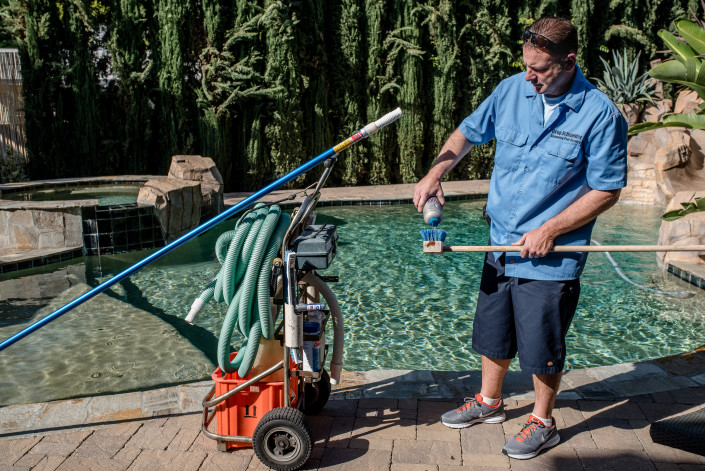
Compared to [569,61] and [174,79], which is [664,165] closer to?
[174,79]

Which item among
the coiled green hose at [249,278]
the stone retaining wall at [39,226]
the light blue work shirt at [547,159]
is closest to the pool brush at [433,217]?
the light blue work shirt at [547,159]

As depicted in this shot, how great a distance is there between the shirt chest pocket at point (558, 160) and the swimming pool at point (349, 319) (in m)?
2.02

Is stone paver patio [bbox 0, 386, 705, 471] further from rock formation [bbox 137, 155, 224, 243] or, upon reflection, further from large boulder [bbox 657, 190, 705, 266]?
rock formation [bbox 137, 155, 224, 243]

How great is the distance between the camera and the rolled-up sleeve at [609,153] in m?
2.44

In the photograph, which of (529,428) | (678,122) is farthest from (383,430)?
(678,122)

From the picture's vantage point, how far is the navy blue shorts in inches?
102

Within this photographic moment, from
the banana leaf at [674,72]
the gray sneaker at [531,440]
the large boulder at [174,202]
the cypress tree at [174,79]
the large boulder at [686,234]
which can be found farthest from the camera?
the cypress tree at [174,79]

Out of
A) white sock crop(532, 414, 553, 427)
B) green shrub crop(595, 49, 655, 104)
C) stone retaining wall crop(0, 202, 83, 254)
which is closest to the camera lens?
white sock crop(532, 414, 553, 427)

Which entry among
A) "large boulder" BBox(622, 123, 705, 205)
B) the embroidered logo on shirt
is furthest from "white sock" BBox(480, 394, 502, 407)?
"large boulder" BBox(622, 123, 705, 205)

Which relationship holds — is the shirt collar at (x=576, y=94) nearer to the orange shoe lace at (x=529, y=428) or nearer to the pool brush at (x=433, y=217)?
the pool brush at (x=433, y=217)

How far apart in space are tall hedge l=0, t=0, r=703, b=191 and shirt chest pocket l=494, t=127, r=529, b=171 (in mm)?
9064

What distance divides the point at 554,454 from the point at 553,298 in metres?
0.68

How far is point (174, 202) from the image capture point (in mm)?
7750

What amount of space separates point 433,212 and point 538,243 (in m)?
0.44
